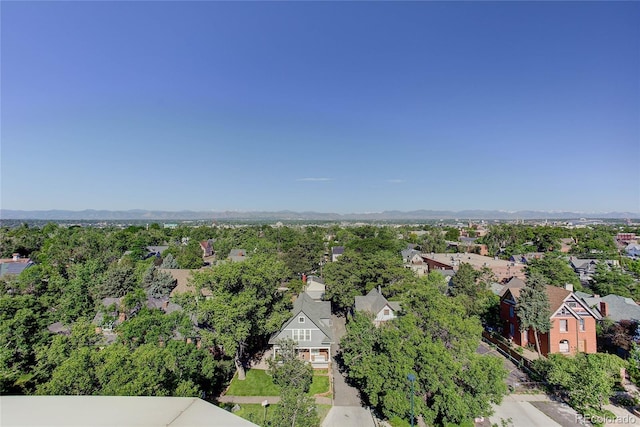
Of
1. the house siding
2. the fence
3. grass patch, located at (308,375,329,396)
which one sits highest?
the house siding

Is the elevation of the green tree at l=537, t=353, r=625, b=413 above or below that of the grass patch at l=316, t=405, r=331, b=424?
above

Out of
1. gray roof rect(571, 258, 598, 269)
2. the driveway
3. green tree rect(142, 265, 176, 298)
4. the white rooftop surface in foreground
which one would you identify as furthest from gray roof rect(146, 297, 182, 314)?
gray roof rect(571, 258, 598, 269)

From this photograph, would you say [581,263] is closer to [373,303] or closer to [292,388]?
[373,303]

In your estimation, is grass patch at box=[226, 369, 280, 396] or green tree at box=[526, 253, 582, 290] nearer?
grass patch at box=[226, 369, 280, 396]

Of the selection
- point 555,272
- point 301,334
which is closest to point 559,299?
point 555,272

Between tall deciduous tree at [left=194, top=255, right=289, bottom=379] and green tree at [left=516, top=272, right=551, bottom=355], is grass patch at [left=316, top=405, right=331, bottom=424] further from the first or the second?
green tree at [left=516, top=272, right=551, bottom=355]
